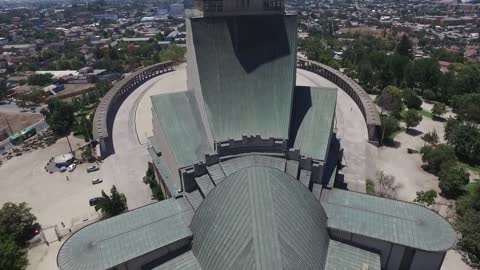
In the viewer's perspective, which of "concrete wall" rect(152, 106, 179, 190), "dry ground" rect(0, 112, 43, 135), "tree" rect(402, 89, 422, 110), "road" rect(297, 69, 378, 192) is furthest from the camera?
"dry ground" rect(0, 112, 43, 135)

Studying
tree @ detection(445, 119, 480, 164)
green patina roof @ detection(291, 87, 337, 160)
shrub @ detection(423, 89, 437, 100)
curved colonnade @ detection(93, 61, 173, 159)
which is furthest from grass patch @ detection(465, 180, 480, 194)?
curved colonnade @ detection(93, 61, 173, 159)

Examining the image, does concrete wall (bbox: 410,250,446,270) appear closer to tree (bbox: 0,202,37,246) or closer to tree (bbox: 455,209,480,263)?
tree (bbox: 455,209,480,263)

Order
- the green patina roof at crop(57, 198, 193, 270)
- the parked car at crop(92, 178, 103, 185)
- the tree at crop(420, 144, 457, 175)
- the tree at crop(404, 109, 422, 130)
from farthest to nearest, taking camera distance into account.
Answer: the tree at crop(404, 109, 422, 130), the parked car at crop(92, 178, 103, 185), the tree at crop(420, 144, 457, 175), the green patina roof at crop(57, 198, 193, 270)

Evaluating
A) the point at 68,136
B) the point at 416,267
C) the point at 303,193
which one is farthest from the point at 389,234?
the point at 68,136

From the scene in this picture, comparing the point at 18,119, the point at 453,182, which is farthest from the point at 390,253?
the point at 18,119

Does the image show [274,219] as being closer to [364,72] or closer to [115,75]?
[364,72]
